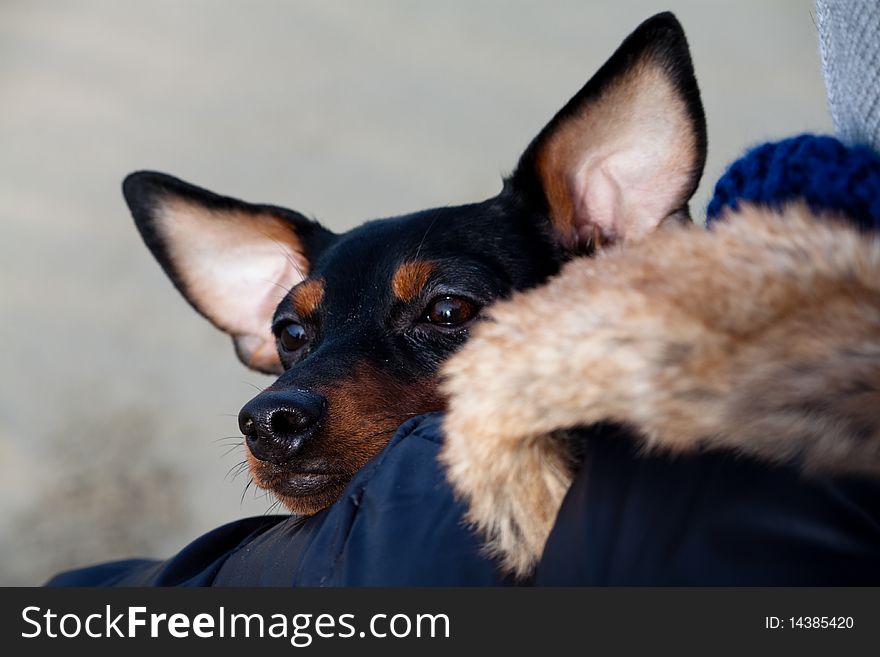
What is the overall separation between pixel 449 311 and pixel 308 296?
1.00ft

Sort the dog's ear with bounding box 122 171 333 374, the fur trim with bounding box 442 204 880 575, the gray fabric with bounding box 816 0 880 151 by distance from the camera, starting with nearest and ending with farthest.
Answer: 1. the fur trim with bounding box 442 204 880 575
2. the gray fabric with bounding box 816 0 880 151
3. the dog's ear with bounding box 122 171 333 374

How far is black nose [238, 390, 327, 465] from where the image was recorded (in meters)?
1.25

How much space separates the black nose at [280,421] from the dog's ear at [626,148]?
26.6 inches

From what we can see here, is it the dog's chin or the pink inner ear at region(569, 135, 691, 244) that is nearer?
the dog's chin

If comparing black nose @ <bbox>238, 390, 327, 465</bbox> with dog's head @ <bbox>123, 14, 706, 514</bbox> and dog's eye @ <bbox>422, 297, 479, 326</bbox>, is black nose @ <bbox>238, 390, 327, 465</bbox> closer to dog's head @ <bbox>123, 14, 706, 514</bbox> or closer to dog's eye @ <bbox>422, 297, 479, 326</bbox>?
dog's head @ <bbox>123, 14, 706, 514</bbox>

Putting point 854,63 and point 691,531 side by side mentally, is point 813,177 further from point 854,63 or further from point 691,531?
point 691,531

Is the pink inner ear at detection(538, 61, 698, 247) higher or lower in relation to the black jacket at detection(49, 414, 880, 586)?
higher

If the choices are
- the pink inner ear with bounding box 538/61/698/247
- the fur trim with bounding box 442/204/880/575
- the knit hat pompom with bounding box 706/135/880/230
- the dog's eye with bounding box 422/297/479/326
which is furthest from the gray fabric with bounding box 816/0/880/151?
the dog's eye with bounding box 422/297/479/326

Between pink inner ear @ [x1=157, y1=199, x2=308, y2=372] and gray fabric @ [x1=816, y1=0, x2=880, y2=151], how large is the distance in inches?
54.5

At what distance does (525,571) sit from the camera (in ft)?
2.31

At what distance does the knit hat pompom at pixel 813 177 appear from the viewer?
2.43 feet

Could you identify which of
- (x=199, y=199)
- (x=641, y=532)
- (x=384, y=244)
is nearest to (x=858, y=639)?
(x=641, y=532)

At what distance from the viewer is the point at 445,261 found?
159 centimetres

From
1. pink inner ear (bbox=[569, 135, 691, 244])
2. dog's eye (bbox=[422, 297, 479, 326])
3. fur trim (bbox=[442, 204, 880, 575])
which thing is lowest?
fur trim (bbox=[442, 204, 880, 575])
